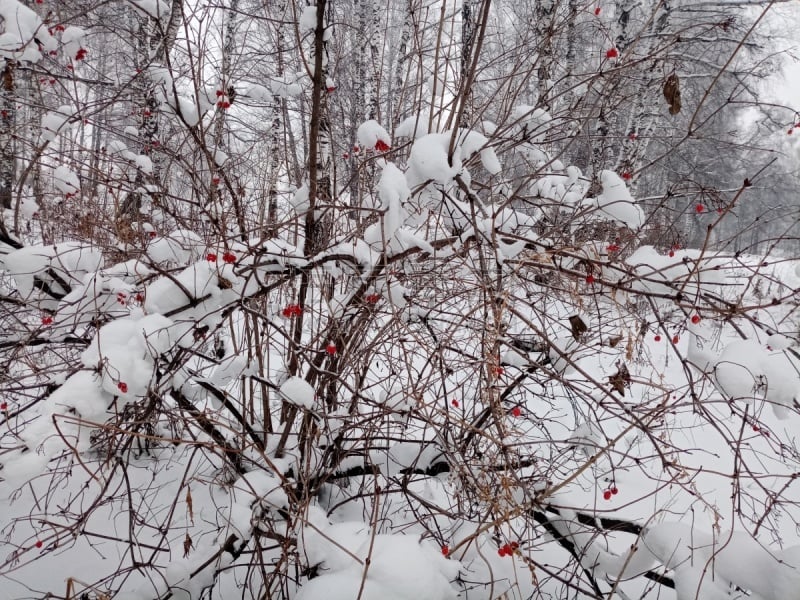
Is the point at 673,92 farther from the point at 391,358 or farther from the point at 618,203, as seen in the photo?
the point at 391,358

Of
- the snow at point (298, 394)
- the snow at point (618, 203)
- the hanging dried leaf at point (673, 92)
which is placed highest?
the hanging dried leaf at point (673, 92)

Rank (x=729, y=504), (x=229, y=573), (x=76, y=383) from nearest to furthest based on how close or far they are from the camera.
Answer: (x=76, y=383), (x=229, y=573), (x=729, y=504)

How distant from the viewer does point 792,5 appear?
26.8 feet

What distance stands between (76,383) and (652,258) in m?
1.98

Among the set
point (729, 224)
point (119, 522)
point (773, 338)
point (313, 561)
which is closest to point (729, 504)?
point (773, 338)

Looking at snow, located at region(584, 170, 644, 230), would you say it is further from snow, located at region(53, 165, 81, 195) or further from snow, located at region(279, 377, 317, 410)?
snow, located at region(53, 165, 81, 195)

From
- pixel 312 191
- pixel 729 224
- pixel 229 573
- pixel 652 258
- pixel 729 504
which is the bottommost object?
pixel 229 573

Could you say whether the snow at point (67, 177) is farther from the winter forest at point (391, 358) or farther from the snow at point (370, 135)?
the snow at point (370, 135)

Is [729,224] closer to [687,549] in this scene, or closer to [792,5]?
[792,5]

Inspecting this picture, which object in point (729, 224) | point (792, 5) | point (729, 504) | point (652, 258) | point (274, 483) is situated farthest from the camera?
point (729, 224)

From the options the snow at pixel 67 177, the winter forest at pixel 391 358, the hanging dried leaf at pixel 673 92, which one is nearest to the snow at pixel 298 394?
the winter forest at pixel 391 358

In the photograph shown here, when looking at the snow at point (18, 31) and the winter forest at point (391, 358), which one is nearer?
the winter forest at point (391, 358)

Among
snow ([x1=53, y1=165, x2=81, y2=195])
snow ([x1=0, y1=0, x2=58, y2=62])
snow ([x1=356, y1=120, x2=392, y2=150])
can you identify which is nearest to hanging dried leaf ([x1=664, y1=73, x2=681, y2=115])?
snow ([x1=356, y1=120, x2=392, y2=150])

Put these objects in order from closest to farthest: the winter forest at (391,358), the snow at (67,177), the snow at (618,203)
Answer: the winter forest at (391,358) < the snow at (618,203) < the snow at (67,177)
